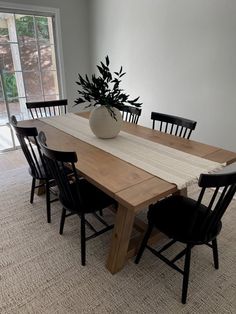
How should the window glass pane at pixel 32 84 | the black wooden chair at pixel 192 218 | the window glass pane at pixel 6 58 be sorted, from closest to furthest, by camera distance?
the black wooden chair at pixel 192 218 < the window glass pane at pixel 6 58 < the window glass pane at pixel 32 84

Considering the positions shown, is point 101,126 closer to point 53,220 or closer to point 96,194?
point 96,194

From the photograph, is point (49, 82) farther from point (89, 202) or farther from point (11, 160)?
point (89, 202)

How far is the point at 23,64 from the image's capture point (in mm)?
3607

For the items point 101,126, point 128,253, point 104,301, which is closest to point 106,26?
point 101,126

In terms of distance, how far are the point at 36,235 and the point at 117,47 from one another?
9.37ft

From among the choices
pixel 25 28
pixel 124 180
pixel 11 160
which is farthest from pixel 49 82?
pixel 124 180

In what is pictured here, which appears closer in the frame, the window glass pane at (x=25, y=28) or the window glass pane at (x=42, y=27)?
the window glass pane at (x=25, y=28)

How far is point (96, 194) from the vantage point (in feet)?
5.71

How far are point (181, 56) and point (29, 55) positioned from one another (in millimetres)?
2315

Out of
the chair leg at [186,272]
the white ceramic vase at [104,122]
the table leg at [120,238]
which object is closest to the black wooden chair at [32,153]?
the white ceramic vase at [104,122]

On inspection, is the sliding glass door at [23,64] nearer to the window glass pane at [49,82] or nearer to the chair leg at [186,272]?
the window glass pane at [49,82]

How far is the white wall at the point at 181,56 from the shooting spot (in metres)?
2.33

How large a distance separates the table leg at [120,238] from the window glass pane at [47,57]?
10.4ft

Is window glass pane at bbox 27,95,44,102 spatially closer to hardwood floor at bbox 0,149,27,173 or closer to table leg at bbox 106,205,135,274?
hardwood floor at bbox 0,149,27,173
